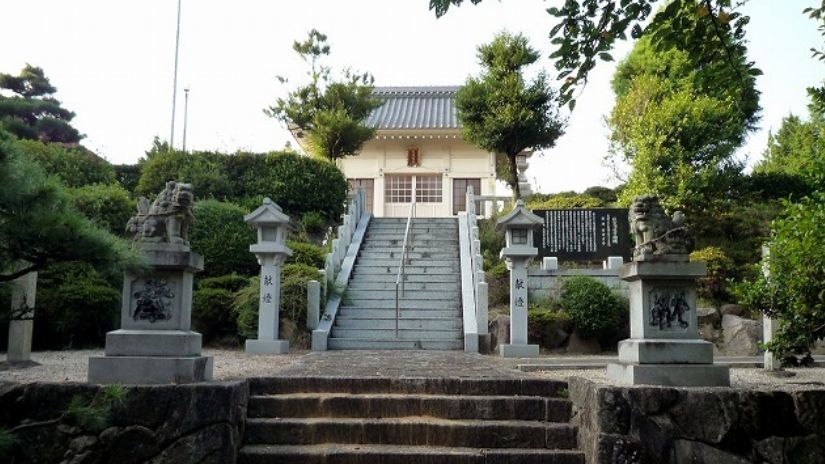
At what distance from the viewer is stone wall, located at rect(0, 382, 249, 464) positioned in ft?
17.1

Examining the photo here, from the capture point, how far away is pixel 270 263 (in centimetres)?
1165

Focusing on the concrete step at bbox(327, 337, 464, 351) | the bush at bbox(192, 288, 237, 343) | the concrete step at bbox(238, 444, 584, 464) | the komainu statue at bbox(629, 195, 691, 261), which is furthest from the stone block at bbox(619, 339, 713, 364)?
the bush at bbox(192, 288, 237, 343)

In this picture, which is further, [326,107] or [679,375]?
[326,107]

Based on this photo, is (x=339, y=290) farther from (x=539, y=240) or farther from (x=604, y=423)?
(x=604, y=423)

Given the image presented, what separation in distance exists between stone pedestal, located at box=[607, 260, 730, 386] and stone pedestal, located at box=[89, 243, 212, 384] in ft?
13.4

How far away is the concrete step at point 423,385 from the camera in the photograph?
6.56 metres

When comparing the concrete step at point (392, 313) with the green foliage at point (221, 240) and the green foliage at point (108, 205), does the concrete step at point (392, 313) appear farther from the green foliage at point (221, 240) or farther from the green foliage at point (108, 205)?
the green foliage at point (108, 205)

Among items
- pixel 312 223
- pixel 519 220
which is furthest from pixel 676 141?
pixel 312 223

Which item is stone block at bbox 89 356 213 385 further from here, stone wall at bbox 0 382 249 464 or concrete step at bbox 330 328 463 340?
concrete step at bbox 330 328 463 340

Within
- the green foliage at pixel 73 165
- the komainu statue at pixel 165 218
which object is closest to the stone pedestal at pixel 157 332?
the komainu statue at pixel 165 218

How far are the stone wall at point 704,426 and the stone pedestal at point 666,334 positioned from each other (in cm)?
44

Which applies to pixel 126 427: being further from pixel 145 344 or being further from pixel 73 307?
pixel 73 307

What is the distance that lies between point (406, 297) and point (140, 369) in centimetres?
867

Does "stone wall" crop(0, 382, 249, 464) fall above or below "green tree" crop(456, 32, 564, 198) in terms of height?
below
